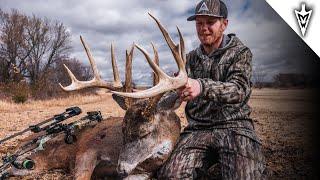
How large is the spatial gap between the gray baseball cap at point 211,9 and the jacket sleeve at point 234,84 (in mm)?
258

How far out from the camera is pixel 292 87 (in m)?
3.61

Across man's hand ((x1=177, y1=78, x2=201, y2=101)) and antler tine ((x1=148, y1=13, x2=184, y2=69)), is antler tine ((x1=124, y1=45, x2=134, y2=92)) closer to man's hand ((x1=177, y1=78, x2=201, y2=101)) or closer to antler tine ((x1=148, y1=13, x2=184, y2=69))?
antler tine ((x1=148, y1=13, x2=184, y2=69))

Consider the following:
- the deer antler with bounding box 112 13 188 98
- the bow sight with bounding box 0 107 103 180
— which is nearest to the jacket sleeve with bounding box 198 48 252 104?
the deer antler with bounding box 112 13 188 98

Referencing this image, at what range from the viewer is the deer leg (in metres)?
3.27

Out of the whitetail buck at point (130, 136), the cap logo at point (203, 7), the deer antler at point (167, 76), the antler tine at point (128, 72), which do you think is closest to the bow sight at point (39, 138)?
the whitetail buck at point (130, 136)

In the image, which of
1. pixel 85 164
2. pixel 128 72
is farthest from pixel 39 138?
pixel 128 72

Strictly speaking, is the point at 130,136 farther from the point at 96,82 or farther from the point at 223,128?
the point at 96,82

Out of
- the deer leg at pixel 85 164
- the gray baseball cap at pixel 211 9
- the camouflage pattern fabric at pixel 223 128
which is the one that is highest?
the gray baseball cap at pixel 211 9

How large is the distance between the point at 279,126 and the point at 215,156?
68.3 inches

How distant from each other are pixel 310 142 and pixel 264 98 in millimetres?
1479

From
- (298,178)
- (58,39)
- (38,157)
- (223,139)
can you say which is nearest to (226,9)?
(223,139)

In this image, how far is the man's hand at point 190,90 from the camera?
7.81 feet

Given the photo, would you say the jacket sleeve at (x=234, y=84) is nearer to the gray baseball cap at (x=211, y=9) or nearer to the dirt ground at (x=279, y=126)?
the gray baseball cap at (x=211, y=9)

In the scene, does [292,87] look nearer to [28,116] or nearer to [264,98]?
[264,98]
